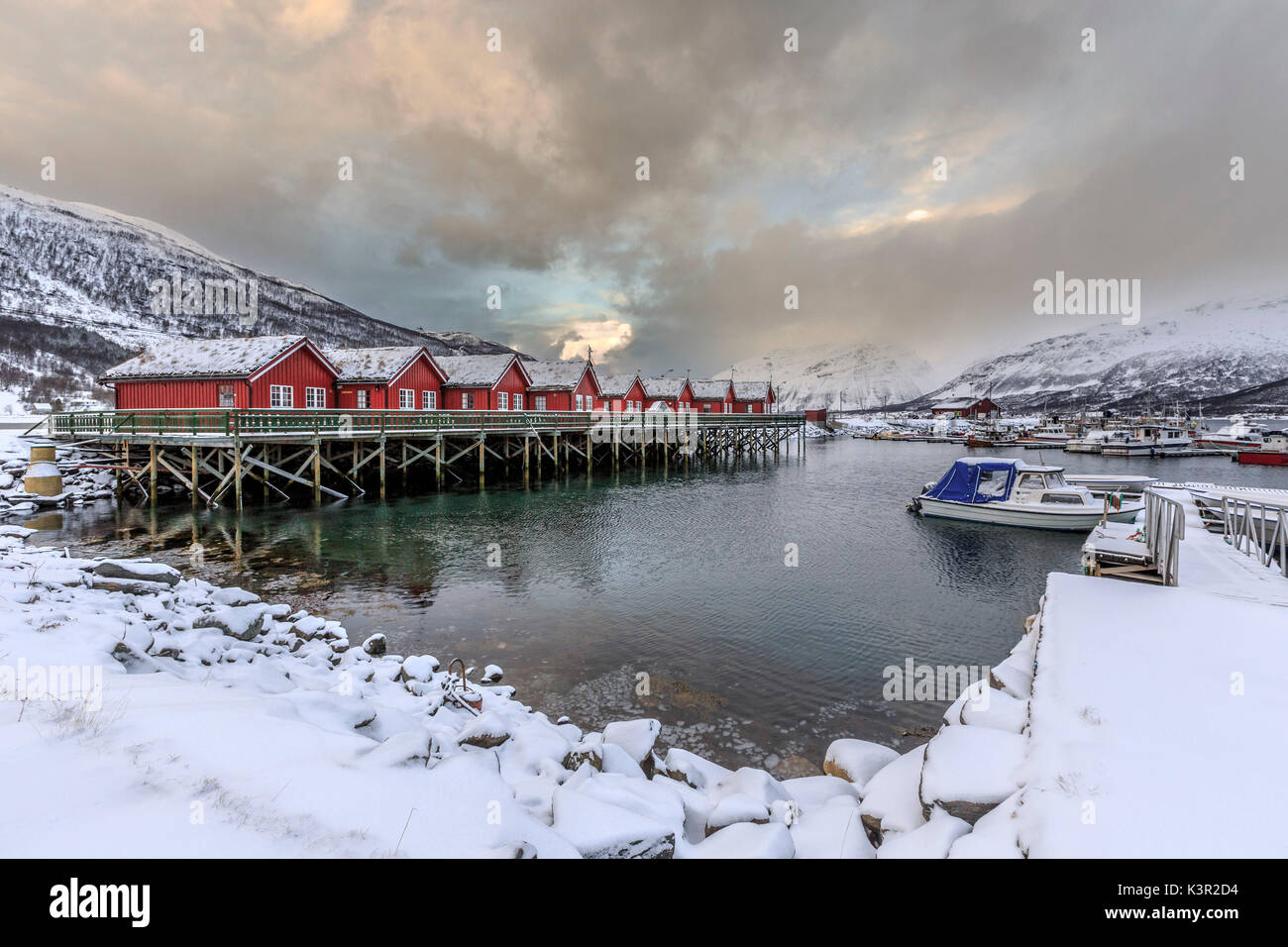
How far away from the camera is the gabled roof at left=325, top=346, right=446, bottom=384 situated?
33562 millimetres

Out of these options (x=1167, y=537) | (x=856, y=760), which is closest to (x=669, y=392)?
(x=1167, y=537)

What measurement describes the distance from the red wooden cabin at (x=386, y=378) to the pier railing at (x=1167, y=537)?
110 feet

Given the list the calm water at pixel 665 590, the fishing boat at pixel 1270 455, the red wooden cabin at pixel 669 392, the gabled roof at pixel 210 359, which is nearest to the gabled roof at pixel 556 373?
the red wooden cabin at pixel 669 392

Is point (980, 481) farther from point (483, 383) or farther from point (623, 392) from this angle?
point (623, 392)

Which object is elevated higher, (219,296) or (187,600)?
(219,296)

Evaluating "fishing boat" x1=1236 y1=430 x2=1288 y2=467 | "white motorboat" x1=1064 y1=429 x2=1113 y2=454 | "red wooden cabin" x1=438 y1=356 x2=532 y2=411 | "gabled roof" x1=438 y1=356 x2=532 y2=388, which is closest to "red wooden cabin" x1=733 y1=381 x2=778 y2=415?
"white motorboat" x1=1064 y1=429 x2=1113 y2=454

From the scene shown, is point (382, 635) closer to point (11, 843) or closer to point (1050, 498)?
point (11, 843)

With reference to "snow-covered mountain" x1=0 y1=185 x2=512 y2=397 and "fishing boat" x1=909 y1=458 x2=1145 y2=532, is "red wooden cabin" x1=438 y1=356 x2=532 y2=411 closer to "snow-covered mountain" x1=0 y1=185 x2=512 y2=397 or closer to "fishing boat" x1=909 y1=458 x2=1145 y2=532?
"fishing boat" x1=909 y1=458 x2=1145 y2=532

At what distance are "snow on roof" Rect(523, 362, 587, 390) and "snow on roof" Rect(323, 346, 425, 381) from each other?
1093cm

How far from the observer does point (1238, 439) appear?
67812mm
